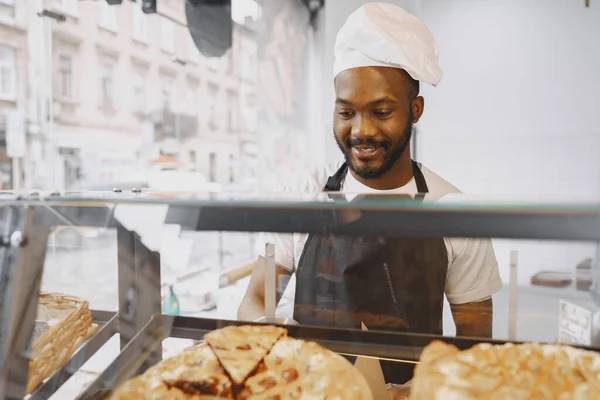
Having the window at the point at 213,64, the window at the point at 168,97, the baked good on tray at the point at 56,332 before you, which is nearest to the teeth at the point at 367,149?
the baked good on tray at the point at 56,332

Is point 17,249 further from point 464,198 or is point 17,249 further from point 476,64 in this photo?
point 476,64

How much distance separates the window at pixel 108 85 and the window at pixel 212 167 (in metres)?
1.83

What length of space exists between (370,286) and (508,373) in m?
0.28

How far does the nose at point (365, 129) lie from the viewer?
130 cm

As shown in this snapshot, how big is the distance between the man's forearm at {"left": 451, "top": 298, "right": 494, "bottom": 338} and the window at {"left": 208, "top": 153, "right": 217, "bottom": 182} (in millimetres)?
4669

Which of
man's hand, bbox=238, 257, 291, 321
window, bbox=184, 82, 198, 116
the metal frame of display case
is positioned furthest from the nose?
window, bbox=184, 82, 198, 116

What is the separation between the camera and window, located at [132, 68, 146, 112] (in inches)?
255

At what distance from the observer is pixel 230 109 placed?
635cm

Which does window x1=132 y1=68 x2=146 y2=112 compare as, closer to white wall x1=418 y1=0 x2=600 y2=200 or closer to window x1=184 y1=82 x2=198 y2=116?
window x1=184 y1=82 x2=198 y2=116

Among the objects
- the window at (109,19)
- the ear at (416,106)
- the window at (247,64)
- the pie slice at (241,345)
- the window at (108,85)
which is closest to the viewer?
the pie slice at (241,345)

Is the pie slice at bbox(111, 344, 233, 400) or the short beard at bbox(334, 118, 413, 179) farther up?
the short beard at bbox(334, 118, 413, 179)

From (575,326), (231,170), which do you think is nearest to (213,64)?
(231,170)

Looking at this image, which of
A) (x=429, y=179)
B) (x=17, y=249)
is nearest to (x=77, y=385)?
(x=17, y=249)

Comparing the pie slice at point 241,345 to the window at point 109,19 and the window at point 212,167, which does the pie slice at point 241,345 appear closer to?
the window at point 212,167
